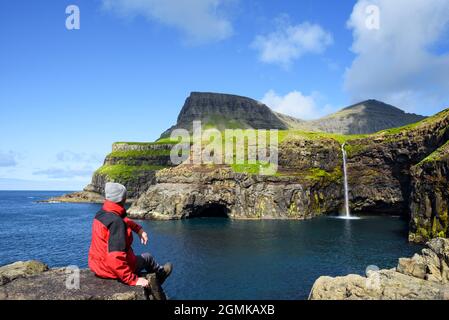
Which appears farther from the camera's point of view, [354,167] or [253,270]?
[354,167]

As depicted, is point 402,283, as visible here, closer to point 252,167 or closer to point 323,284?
point 323,284

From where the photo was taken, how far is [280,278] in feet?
151

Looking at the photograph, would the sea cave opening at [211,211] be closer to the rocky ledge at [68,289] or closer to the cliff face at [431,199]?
the cliff face at [431,199]

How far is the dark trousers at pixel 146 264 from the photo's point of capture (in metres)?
11.6

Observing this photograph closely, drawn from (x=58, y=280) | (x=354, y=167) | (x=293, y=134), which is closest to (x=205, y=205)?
(x=293, y=134)

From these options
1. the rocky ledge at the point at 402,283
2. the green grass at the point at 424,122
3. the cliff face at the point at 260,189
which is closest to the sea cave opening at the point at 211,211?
the cliff face at the point at 260,189

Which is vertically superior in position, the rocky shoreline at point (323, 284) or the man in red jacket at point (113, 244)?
the man in red jacket at point (113, 244)

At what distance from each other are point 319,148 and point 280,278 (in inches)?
3358

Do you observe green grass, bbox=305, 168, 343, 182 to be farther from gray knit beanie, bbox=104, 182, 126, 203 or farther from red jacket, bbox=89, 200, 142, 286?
red jacket, bbox=89, 200, 142, 286

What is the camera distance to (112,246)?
995 centimetres

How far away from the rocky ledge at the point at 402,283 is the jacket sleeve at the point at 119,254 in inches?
1052
